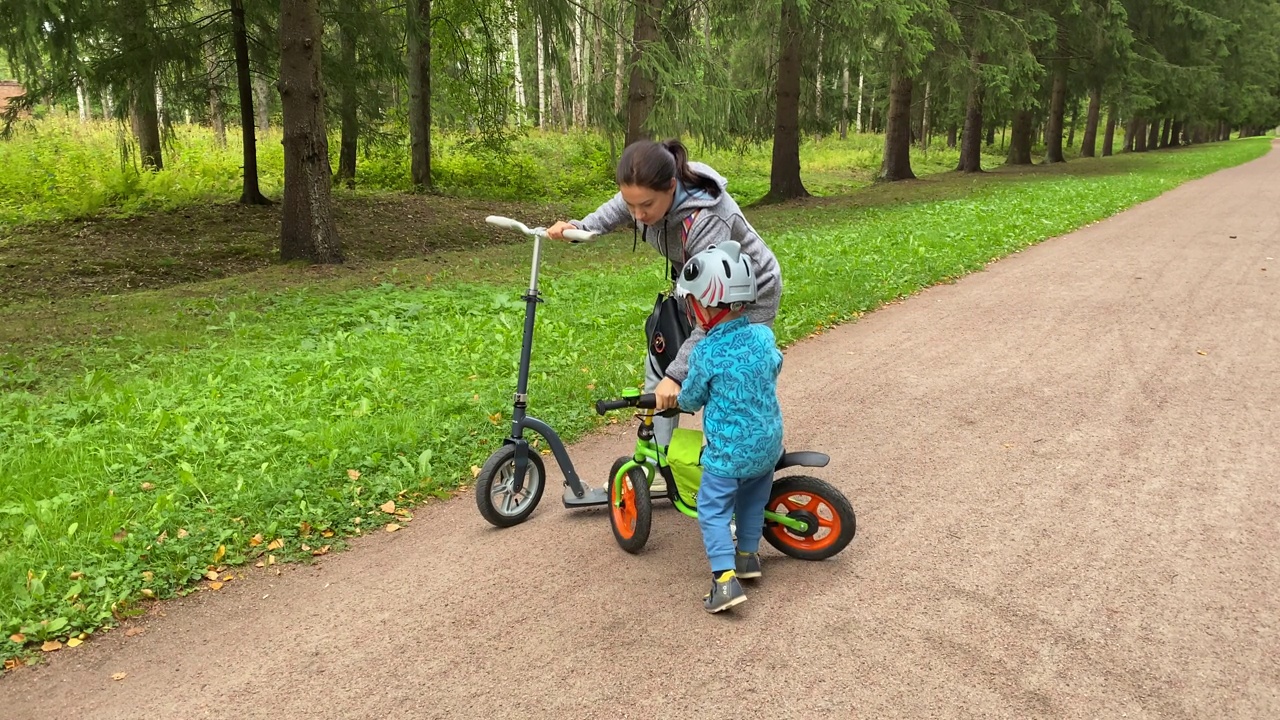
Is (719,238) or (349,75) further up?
(349,75)

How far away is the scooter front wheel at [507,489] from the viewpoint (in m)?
3.99

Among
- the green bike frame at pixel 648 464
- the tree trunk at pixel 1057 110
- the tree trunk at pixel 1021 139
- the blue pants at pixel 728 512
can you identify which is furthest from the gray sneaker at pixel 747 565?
the tree trunk at pixel 1021 139

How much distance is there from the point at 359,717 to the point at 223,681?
2.10 ft

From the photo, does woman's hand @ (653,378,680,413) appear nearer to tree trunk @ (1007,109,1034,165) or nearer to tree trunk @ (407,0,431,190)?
tree trunk @ (407,0,431,190)

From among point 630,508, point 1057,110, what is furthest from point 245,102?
point 1057,110

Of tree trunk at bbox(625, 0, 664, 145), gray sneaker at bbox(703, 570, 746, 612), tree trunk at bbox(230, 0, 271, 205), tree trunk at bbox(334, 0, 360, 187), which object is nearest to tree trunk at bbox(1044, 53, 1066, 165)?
tree trunk at bbox(625, 0, 664, 145)

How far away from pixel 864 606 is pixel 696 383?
43.3 inches

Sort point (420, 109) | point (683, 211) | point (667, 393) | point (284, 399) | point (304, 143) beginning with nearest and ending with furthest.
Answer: point (667, 393) → point (683, 211) → point (284, 399) → point (304, 143) → point (420, 109)

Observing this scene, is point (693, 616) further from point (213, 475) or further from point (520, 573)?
point (213, 475)

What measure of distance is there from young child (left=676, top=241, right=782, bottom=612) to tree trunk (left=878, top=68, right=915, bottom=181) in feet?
71.1

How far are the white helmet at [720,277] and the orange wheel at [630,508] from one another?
1.03 m

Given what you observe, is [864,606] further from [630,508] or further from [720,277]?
[720,277]

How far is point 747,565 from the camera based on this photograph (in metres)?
3.39

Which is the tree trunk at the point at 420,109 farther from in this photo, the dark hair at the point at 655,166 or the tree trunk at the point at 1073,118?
the tree trunk at the point at 1073,118
